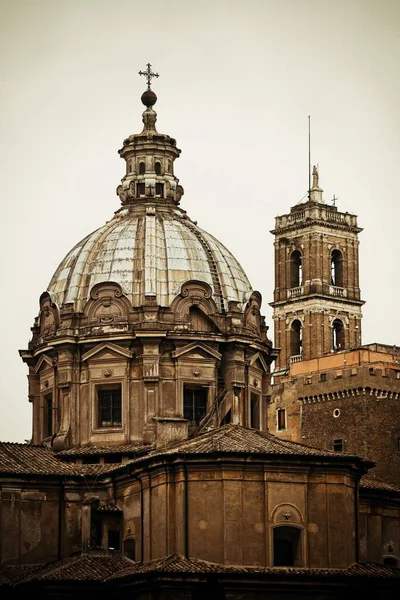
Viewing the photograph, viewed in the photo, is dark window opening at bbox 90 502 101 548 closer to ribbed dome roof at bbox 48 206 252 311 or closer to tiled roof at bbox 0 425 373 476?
tiled roof at bbox 0 425 373 476

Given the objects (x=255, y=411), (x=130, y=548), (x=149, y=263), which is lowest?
(x=130, y=548)

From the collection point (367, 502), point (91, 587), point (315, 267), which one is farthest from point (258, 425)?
point (315, 267)

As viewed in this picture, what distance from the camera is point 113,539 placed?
8662 cm

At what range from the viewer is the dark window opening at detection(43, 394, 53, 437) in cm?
9444

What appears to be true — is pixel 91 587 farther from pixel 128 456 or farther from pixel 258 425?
pixel 258 425

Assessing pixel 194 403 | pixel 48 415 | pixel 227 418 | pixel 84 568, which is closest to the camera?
pixel 84 568

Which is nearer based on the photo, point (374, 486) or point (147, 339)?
point (374, 486)

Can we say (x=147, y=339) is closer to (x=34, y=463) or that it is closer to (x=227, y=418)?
(x=227, y=418)

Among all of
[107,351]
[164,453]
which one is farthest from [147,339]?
[164,453]

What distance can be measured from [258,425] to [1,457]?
11334 mm

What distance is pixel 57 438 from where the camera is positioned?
92.0 meters

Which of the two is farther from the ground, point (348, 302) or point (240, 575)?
point (348, 302)

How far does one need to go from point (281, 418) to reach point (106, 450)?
163 feet

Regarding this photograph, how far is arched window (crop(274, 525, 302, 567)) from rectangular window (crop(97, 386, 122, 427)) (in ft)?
37.7
